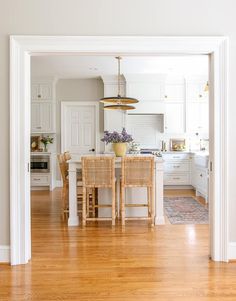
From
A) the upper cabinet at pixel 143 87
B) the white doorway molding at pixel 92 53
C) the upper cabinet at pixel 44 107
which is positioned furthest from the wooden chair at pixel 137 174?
the upper cabinet at pixel 44 107

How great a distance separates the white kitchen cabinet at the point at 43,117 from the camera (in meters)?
7.55

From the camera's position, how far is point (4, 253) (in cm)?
291

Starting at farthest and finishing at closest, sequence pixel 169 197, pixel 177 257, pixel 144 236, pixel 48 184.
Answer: pixel 48 184
pixel 169 197
pixel 144 236
pixel 177 257

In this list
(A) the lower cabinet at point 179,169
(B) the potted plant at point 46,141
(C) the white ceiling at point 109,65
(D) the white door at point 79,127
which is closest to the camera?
(C) the white ceiling at point 109,65

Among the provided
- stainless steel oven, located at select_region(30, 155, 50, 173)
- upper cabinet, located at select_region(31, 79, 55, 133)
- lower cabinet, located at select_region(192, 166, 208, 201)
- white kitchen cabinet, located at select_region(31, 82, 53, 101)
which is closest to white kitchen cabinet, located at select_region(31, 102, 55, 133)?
upper cabinet, located at select_region(31, 79, 55, 133)

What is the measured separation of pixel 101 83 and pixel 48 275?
5900 mm

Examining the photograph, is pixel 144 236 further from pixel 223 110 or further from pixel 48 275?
pixel 223 110

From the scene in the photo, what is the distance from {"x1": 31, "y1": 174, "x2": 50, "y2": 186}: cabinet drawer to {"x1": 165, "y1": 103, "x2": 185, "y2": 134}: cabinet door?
10.2 feet

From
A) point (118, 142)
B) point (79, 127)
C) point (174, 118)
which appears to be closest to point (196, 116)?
point (174, 118)

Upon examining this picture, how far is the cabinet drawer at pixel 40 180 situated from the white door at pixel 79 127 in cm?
94

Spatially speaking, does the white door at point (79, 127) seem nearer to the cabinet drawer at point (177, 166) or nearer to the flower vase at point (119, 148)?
the cabinet drawer at point (177, 166)

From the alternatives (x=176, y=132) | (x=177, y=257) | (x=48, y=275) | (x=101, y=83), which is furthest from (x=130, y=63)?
(x=48, y=275)

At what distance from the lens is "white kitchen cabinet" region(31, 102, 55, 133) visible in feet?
24.8

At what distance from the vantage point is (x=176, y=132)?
24.6ft
